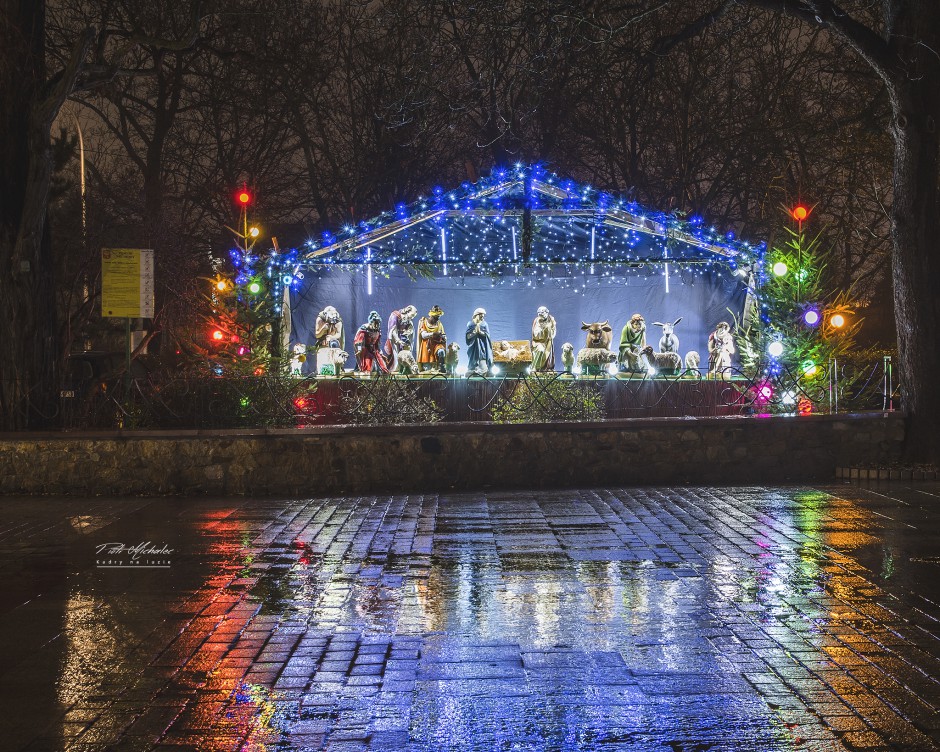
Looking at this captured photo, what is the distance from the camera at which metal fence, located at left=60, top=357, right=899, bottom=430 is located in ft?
44.9

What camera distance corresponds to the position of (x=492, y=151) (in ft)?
114

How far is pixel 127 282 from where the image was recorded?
13688 mm

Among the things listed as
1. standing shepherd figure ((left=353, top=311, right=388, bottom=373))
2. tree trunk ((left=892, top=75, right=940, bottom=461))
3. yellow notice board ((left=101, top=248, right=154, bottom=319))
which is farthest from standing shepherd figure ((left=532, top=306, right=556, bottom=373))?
yellow notice board ((left=101, top=248, right=154, bottom=319))

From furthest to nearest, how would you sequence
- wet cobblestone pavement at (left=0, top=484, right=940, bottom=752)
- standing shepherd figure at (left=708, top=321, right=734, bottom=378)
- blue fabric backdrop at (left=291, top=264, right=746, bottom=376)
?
blue fabric backdrop at (left=291, top=264, right=746, bottom=376) < standing shepherd figure at (left=708, top=321, right=734, bottom=378) < wet cobblestone pavement at (left=0, top=484, right=940, bottom=752)

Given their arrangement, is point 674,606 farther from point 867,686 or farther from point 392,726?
point 392,726

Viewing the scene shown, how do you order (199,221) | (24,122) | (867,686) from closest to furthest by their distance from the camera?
(867,686), (24,122), (199,221)

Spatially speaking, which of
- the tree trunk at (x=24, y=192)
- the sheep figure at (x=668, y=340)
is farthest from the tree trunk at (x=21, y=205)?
the sheep figure at (x=668, y=340)

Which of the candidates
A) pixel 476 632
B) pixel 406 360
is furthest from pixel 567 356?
pixel 476 632

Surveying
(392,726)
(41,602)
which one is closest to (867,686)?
(392,726)

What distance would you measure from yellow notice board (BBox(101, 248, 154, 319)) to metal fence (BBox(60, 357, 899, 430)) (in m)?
0.96

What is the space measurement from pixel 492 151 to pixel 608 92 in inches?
164

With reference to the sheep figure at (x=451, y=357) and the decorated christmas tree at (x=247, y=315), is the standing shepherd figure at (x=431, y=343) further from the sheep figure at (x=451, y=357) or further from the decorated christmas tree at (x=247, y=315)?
the decorated christmas tree at (x=247, y=315)

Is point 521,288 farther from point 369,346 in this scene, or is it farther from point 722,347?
point 722,347

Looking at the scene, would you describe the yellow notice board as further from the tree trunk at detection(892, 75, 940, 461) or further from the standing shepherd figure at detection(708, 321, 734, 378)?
the standing shepherd figure at detection(708, 321, 734, 378)
